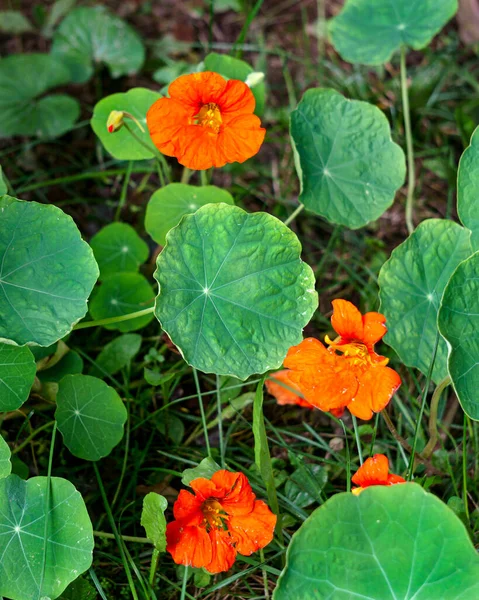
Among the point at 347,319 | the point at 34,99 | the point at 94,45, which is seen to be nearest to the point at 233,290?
the point at 347,319

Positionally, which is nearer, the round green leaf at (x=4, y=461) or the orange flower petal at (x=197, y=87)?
the round green leaf at (x=4, y=461)

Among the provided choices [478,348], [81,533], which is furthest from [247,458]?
[478,348]

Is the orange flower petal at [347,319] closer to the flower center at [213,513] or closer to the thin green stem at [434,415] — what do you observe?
the thin green stem at [434,415]

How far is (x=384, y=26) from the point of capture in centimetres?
232

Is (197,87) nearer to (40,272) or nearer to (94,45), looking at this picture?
(40,272)

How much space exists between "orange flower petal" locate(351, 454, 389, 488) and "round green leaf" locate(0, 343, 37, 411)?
0.80 metres

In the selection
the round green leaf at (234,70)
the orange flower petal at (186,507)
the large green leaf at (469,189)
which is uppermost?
the round green leaf at (234,70)

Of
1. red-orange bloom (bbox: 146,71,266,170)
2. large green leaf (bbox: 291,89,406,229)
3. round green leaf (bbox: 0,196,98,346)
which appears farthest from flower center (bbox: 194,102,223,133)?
round green leaf (bbox: 0,196,98,346)

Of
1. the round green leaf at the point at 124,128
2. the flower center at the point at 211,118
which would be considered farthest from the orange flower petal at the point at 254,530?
the round green leaf at the point at 124,128

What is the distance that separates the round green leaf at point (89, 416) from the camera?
1687 mm

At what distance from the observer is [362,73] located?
109 inches

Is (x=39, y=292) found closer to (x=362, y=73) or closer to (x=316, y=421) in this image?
(x=316, y=421)

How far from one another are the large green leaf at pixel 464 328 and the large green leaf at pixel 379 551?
0.27 m

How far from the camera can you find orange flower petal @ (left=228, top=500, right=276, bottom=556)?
1.48m
